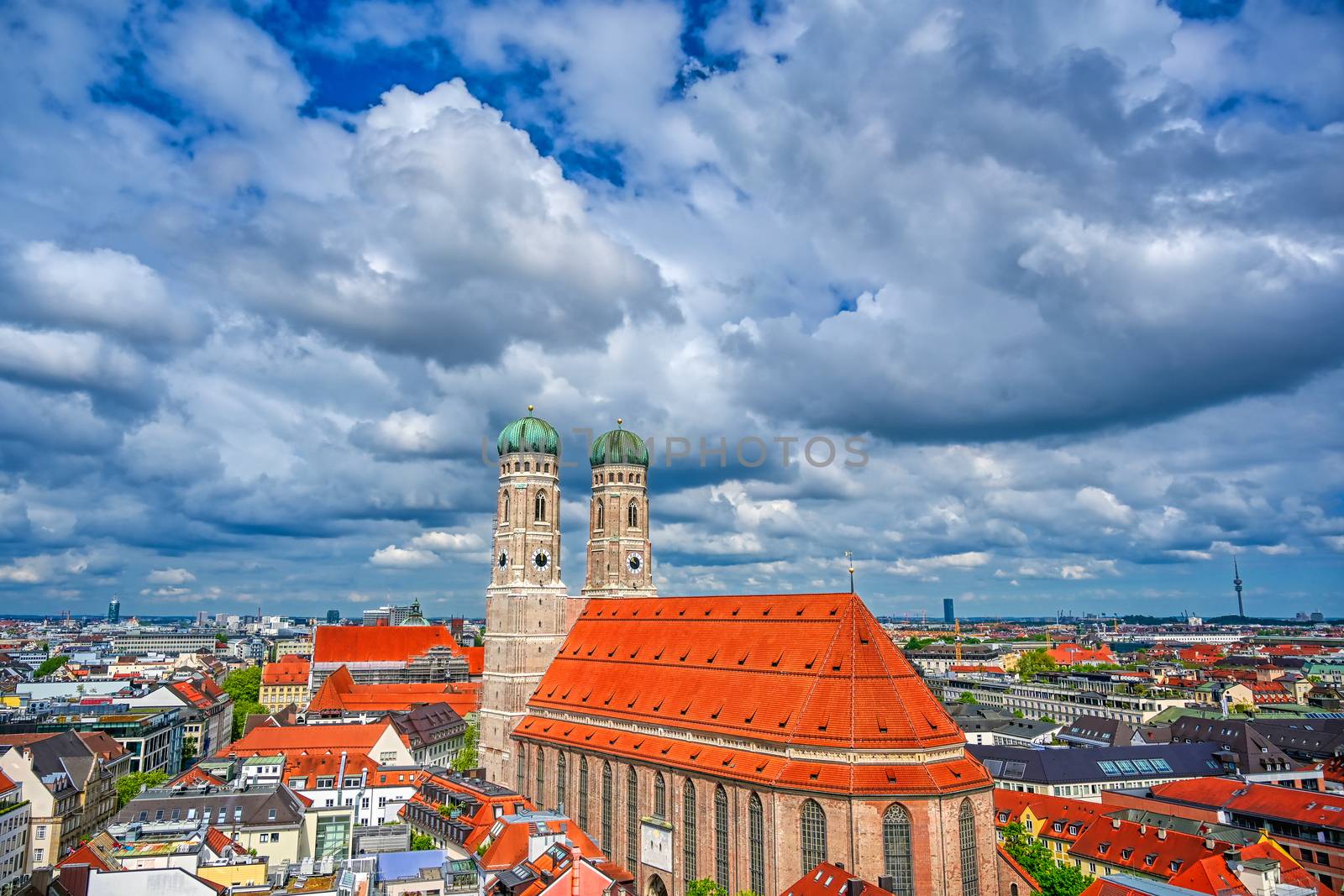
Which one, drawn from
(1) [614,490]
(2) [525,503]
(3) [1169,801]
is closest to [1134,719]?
(3) [1169,801]

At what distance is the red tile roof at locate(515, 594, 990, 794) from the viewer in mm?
61969

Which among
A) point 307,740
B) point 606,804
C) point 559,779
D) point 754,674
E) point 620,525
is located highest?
point 620,525

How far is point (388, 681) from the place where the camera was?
170m

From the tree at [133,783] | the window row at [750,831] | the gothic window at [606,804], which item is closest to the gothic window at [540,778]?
the window row at [750,831]

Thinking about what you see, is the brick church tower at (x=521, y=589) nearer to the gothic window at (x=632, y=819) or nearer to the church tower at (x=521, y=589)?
the church tower at (x=521, y=589)

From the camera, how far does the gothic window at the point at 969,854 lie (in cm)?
5934

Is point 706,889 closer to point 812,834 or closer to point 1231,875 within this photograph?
point 812,834

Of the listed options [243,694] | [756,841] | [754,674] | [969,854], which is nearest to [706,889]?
[756,841]

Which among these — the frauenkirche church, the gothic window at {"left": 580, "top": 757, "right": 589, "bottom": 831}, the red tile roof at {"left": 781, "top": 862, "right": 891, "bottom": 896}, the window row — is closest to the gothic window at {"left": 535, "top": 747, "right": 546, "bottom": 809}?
the frauenkirche church

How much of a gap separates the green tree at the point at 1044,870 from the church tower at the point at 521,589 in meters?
51.5

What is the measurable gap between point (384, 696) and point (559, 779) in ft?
212

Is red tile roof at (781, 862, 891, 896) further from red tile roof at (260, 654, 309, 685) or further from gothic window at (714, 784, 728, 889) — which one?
red tile roof at (260, 654, 309, 685)

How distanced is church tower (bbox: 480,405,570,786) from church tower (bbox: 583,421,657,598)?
6367mm

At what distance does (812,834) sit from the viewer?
6103 centimetres
